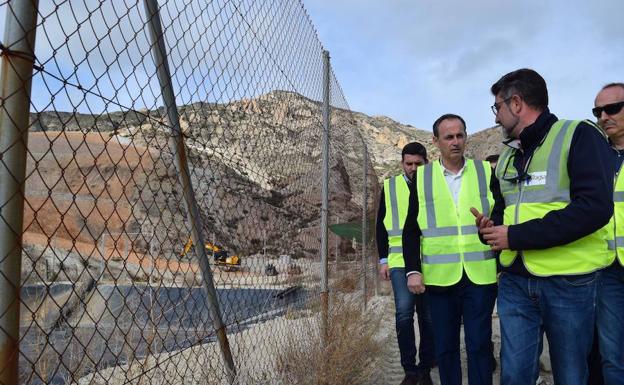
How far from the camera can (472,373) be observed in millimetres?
3486

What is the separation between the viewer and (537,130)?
8.96 ft

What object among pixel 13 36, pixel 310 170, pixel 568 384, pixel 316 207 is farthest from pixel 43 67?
pixel 316 207

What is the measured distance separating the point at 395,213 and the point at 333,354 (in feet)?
4.04

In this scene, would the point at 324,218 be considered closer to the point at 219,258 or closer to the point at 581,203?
the point at 219,258

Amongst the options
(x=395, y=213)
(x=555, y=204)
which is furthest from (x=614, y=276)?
(x=395, y=213)

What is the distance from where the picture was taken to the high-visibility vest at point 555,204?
2598 mm

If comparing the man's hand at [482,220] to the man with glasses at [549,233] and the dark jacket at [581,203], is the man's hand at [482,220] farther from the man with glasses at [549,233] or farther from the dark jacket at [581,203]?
the dark jacket at [581,203]

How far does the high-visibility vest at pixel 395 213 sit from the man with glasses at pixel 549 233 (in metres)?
1.80

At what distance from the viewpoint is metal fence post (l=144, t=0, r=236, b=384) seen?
94.8 inches

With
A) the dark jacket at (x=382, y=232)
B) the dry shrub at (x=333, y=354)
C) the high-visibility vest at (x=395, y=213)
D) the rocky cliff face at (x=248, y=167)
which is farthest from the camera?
the dark jacket at (x=382, y=232)

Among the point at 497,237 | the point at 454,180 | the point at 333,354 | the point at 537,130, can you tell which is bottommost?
the point at 333,354

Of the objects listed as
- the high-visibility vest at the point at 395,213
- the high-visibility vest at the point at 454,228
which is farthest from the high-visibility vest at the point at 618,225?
the high-visibility vest at the point at 395,213

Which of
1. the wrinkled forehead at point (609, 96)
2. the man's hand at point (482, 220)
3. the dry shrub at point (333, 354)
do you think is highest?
the wrinkled forehead at point (609, 96)

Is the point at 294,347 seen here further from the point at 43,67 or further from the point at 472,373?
the point at 43,67
